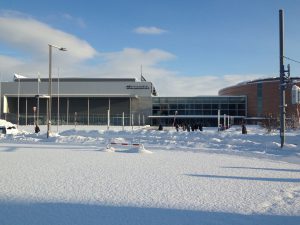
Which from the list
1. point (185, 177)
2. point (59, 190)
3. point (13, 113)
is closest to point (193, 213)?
point (59, 190)

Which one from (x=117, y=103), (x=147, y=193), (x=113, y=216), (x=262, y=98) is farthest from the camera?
(x=262, y=98)

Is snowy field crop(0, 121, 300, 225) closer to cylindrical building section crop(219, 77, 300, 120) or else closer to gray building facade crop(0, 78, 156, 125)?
gray building facade crop(0, 78, 156, 125)

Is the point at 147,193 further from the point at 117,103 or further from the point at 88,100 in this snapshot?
the point at 117,103

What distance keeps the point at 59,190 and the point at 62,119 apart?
79.8 meters

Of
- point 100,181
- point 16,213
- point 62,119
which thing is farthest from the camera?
point 62,119

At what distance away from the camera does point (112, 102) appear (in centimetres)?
8781

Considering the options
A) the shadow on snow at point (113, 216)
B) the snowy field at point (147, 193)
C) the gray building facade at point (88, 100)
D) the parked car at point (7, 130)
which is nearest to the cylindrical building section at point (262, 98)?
the gray building facade at point (88, 100)

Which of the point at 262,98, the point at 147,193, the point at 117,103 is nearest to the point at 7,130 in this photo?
the point at 147,193

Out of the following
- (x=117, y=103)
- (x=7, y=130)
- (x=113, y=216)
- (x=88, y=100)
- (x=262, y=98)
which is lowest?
(x=113, y=216)

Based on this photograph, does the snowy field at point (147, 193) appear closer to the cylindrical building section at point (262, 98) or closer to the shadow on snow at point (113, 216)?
the shadow on snow at point (113, 216)

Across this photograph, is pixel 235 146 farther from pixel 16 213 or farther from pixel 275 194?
pixel 16 213

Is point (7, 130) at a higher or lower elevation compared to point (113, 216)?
higher

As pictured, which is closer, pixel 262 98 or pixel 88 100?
pixel 88 100

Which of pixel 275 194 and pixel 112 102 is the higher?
pixel 112 102
